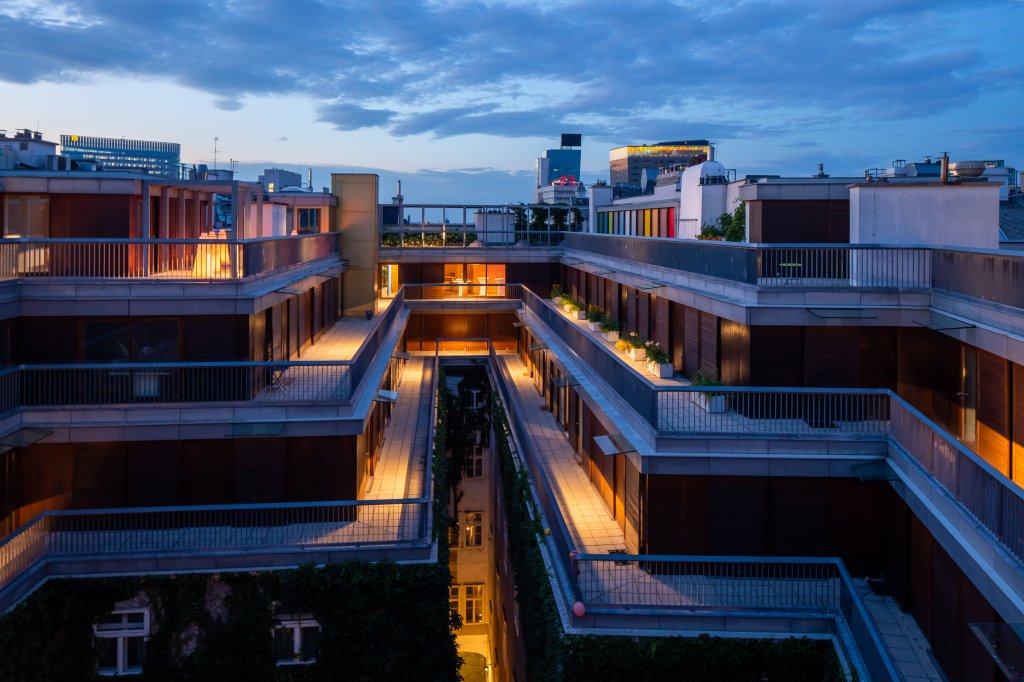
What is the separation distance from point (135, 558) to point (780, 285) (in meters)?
13.6

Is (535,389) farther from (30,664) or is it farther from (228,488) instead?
(30,664)

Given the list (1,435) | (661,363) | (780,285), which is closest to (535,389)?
(661,363)

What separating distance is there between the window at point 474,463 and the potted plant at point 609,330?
9.03m

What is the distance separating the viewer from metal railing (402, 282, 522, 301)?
158ft

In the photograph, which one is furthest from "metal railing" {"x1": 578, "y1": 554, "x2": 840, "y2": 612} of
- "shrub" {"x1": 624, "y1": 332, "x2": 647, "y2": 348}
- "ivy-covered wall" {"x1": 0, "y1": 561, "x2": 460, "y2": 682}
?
"shrub" {"x1": 624, "y1": 332, "x2": 647, "y2": 348}

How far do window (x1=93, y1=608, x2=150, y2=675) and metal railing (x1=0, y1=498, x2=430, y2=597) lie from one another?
1041 mm

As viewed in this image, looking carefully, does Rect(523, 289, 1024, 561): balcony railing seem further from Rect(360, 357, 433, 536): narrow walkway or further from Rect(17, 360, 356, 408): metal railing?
Rect(17, 360, 356, 408): metal railing

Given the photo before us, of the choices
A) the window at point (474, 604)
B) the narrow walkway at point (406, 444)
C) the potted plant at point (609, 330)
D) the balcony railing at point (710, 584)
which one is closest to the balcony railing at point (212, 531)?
the narrow walkway at point (406, 444)

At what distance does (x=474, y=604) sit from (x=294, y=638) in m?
21.3

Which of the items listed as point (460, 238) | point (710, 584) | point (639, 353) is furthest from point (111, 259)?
point (460, 238)

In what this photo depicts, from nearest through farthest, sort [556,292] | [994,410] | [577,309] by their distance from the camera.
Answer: [994,410], [577,309], [556,292]

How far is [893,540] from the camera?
690 inches

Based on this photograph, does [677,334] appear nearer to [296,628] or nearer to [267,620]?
[296,628]

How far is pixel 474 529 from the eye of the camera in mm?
39031
